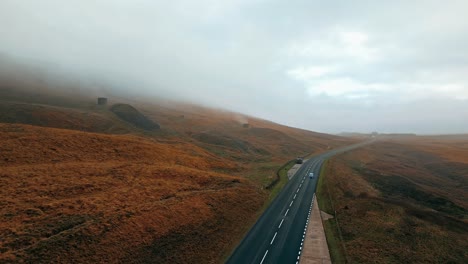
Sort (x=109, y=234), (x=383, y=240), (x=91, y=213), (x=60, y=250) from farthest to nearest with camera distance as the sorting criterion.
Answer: (x=383, y=240) < (x=91, y=213) < (x=109, y=234) < (x=60, y=250)

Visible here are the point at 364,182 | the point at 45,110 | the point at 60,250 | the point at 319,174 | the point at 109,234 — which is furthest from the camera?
the point at 45,110

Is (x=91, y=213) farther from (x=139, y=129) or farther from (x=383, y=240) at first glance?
(x=139, y=129)

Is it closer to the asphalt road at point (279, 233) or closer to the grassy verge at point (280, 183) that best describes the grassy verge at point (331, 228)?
the asphalt road at point (279, 233)

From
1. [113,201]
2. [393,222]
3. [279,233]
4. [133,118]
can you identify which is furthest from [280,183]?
[133,118]

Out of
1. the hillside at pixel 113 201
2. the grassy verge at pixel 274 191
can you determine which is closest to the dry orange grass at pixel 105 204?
the hillside at pixel 113 201

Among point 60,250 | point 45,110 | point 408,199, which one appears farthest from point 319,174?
point 45,110

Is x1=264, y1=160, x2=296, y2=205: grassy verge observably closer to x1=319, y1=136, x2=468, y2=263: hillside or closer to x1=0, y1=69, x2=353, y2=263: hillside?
x1=0, y1=69, x2=353, y2=263: hillside

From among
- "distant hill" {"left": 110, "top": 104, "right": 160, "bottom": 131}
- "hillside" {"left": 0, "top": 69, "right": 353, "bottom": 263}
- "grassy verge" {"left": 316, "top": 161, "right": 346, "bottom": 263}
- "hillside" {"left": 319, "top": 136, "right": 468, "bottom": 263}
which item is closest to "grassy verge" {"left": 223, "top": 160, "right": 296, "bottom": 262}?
"hillside" {"left": 0, "top": 69, "right": 353, "bottom": 263}

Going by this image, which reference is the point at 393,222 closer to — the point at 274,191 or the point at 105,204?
the point at 274,191
